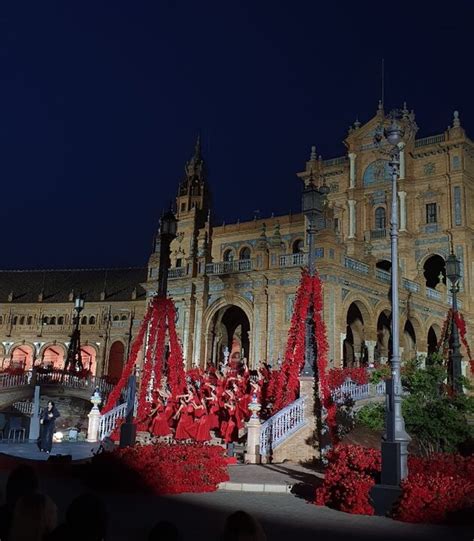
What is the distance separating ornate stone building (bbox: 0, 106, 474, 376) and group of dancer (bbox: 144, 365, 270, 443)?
8.52 metres

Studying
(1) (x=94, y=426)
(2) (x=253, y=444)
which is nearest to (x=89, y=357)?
(1) (x=94, y=426)

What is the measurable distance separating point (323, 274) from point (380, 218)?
1527cm

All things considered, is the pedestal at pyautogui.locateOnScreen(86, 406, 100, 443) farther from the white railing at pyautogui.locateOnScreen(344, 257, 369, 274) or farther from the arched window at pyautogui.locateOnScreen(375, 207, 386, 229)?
the arched window at pyautogui.locateOnScreen(375, 207, 386, 229)

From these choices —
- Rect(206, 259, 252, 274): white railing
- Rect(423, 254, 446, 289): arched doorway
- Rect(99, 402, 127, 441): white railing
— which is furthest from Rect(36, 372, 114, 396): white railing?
Rect(423, 254, 446, 289): arched doorway

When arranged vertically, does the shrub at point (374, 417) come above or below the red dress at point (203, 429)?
above

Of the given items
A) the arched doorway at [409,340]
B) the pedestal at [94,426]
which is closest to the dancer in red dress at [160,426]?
the pedestal at [94,426]

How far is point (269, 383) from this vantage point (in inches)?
838

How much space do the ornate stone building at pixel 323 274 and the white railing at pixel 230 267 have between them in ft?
0.21

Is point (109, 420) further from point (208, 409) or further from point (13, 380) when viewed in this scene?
point (13, 380)

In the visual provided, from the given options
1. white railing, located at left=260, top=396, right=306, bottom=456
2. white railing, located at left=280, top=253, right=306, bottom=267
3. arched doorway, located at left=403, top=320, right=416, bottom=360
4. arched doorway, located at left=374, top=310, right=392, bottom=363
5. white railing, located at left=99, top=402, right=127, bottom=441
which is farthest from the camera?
arched doorway, located at left=403, top=320, right=416, bottom=360

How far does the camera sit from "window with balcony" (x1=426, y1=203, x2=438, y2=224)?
41.9 meters

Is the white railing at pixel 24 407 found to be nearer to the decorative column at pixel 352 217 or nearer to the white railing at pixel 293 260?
the white railing at pixel 293 260

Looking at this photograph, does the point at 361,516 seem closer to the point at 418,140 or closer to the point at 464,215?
the point at 464,215

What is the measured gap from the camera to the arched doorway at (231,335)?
3572cm
